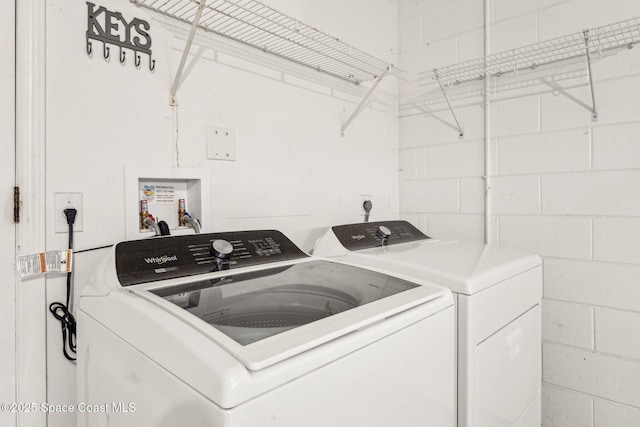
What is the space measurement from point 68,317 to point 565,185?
80.2 inches

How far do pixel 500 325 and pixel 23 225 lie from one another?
1.45 meters

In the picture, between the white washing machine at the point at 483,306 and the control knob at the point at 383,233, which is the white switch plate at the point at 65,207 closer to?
the white washing machine at the point at 483,306

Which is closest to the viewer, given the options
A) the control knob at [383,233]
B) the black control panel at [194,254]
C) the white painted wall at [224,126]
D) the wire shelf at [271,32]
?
the black control panel at [194,254]

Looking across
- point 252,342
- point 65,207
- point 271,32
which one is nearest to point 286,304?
point 252,342

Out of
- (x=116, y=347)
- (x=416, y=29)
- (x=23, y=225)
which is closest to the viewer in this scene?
(x=116, y=347)

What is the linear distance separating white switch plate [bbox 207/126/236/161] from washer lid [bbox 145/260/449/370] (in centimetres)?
55

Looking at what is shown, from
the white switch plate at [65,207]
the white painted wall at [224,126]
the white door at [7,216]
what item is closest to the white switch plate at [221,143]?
the white painted wall at [224,126]

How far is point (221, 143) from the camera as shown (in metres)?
1.45

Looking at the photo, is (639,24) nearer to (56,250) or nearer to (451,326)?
(451,326)

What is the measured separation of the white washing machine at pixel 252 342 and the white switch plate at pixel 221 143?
0.40 metres

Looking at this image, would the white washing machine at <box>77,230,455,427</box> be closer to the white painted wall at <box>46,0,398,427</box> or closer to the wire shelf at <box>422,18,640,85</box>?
the white painted wall at <box>46,0,398,427</box>

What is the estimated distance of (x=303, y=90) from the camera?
1793 millimetres

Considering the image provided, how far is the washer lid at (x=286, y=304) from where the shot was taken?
2.14 ft

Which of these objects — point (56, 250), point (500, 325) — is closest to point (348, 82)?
point (500, 325)
